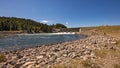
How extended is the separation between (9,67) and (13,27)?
120 metres

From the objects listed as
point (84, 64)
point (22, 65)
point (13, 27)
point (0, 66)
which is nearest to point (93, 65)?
point (84, 64)

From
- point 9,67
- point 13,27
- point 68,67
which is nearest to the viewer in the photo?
point 68,67

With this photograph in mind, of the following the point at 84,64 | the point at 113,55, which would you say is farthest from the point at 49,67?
the point at 113,55

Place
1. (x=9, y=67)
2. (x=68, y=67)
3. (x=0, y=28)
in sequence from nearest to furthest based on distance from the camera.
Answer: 1. (x=68, y=67)
2. (x=9, y=67)
3. (x=0, y=28)

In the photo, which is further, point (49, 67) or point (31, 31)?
point (31, 31)

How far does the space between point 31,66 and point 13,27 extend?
396 ft

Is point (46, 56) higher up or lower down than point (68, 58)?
lower down

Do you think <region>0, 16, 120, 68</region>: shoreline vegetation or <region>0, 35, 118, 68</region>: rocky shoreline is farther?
<region>0, 35, 118, 68</region>: rocky shoreline

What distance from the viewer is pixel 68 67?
377 inches

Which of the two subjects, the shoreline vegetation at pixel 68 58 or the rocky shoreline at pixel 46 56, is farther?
the rocky shoreline at pixel 46 56

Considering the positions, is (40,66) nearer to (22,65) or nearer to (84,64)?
(22,65)

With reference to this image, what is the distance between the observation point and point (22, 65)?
37.2ft

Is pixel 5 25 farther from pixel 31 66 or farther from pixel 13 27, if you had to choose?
pixel 31 66

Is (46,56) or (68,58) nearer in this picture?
(68,58)
